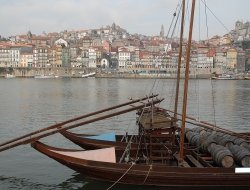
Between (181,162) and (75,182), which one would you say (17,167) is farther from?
(181,162)

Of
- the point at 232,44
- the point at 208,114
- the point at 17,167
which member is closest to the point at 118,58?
the point at 232,44

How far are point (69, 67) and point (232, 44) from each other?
7146 centimetres

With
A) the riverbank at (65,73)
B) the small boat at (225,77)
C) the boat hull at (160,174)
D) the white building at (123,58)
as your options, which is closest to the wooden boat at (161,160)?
the boat hull at (160,174)

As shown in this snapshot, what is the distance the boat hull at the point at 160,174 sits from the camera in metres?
10.9

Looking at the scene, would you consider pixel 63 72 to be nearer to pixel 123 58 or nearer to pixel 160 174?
pixel 123 58

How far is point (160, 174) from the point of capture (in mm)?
10914

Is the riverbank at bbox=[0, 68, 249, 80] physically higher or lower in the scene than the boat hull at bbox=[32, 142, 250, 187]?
lower

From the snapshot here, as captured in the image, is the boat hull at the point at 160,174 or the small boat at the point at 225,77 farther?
the small boat at the point at 225,77

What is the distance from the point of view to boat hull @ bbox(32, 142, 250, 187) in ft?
35.8

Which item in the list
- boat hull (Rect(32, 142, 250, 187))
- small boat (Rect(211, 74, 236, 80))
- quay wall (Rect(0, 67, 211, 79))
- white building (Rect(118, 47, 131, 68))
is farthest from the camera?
white building (Rect(118, 47, 131, 68))

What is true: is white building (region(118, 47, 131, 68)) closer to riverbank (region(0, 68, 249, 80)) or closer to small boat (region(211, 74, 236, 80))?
riverbank (region(0, 68, 249, 80))

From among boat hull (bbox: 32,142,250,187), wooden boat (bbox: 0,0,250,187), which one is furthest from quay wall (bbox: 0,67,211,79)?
boat hull (bbox: 32,142,250,187)

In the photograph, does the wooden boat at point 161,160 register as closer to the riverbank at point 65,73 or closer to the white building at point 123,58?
the riverbank at point 65,73

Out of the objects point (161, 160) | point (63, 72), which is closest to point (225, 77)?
point (63, 72)
